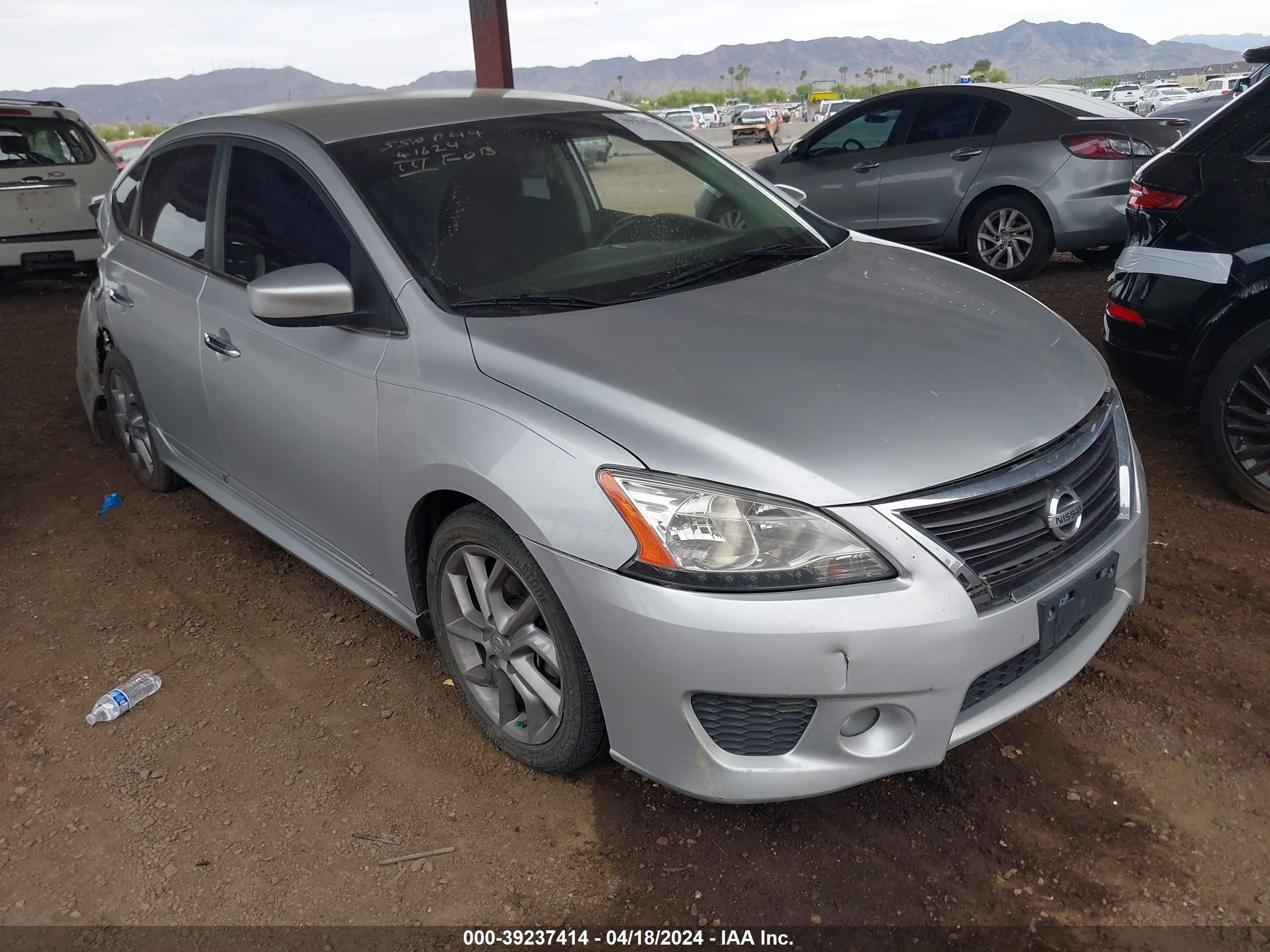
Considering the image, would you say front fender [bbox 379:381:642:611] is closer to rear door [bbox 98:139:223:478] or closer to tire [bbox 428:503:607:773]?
tire [bbox 428:503:607:773]

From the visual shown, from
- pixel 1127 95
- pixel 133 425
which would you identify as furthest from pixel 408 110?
pixel 1127 95

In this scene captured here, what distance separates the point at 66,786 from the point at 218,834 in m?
0.56

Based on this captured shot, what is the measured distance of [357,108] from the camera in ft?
10.8

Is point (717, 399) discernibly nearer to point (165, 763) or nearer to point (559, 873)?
point (559, 873)

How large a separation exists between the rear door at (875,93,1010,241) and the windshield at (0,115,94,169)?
24.4 feet

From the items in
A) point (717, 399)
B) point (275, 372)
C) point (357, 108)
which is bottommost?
point (275, 372)

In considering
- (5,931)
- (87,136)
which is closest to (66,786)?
(5,931)

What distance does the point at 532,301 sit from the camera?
8.66 ft

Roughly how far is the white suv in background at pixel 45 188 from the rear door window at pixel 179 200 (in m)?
5.77

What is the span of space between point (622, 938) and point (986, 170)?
22.5 feet

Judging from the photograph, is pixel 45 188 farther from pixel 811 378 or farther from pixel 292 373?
pixel 811 378

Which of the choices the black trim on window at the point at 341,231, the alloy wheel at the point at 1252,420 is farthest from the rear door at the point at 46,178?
the alloy wheel at the point at 1252,420

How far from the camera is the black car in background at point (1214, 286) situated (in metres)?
3.51

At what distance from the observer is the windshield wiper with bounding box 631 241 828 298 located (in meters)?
2.76
